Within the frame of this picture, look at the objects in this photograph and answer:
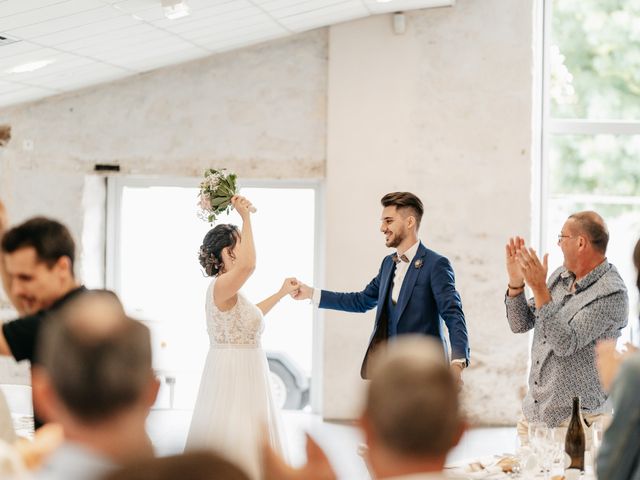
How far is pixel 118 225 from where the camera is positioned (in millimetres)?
8047

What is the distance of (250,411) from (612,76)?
4.90 meters

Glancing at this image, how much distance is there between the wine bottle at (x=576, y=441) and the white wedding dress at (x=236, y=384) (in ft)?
5.45

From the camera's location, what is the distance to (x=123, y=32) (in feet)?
20.4

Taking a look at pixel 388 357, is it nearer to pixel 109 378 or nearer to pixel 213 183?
pixel 109 378

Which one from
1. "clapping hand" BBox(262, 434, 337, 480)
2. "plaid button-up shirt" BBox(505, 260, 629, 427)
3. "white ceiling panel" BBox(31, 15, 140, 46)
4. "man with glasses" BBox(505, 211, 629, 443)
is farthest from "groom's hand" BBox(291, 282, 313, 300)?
"clapping hand" BBox(262, 434, 337, 480)

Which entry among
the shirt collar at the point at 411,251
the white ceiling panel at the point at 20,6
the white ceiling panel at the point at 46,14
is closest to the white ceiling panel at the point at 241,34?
the white ceiling panel at the point at 46,14

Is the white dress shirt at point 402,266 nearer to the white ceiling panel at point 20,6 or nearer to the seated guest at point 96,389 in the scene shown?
the white ceiling panel at point 20,6

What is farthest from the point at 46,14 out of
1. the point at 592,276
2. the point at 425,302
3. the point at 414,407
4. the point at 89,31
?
the point at 414,407

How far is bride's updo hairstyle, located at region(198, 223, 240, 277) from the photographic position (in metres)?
4.70

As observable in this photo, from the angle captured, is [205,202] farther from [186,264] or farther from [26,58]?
[186,264]

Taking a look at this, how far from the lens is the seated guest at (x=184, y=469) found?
1.03 m

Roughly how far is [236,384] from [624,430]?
114 inches

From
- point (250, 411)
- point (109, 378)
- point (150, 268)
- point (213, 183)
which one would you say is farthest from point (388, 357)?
point (150, 268)

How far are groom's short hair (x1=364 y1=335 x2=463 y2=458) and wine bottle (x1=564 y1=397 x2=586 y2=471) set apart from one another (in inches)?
76.8
